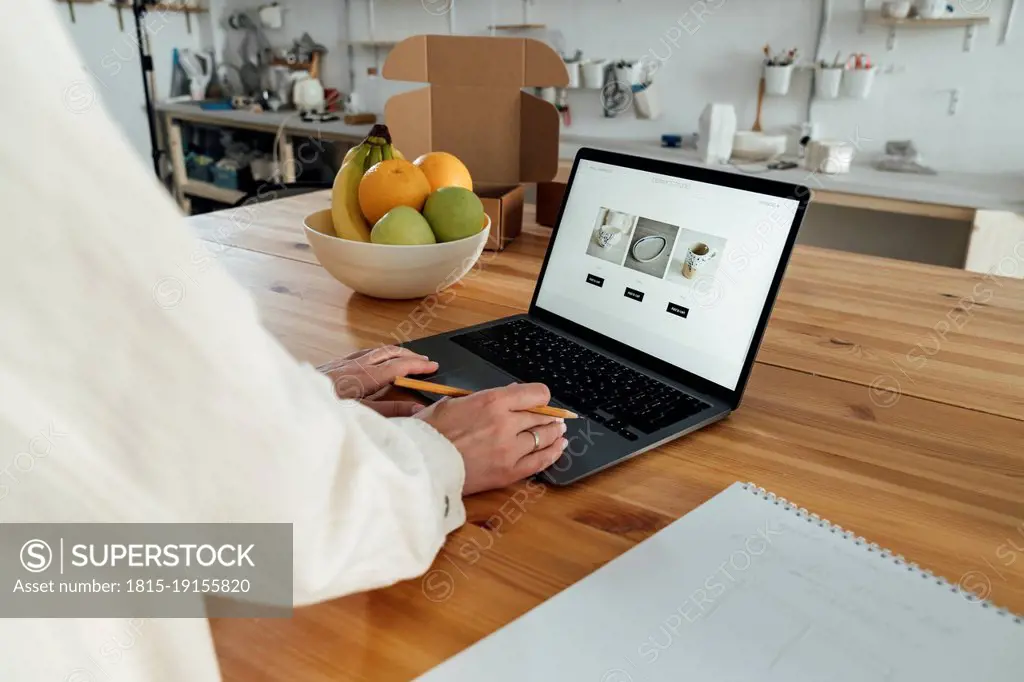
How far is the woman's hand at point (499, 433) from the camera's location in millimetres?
619

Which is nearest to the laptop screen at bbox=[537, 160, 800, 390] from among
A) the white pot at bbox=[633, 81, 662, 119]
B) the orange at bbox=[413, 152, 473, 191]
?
the orange at bbox=[413, 152, 473, 191]

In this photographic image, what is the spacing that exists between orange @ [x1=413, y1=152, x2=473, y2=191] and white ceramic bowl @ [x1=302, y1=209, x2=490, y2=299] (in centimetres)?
10

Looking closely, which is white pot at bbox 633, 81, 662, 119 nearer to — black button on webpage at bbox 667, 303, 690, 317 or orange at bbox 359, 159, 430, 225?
orange at bbox 359, 159, 430, 225

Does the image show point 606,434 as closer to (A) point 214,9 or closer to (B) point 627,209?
(B) point 627,209

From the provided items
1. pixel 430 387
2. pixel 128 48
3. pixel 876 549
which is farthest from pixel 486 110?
pixel 128 48

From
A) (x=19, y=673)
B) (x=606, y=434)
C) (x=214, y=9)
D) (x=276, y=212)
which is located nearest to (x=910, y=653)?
(x=606, y=434)

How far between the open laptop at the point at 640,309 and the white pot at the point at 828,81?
2007 mm

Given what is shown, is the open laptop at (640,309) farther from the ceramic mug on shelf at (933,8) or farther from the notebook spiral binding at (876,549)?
the ceramic mug on shelf at (933,8)

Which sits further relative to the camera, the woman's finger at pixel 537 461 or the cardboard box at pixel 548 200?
the cardboard box at pixel 548 200

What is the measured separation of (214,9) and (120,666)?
479 cm

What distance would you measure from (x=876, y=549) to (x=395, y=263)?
27.7 inches

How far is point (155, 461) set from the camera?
0.35 metres

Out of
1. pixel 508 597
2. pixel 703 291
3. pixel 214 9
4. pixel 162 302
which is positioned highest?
pixel 214 9

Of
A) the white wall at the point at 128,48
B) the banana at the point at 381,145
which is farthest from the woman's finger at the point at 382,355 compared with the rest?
the white wall at the point at 128,48
